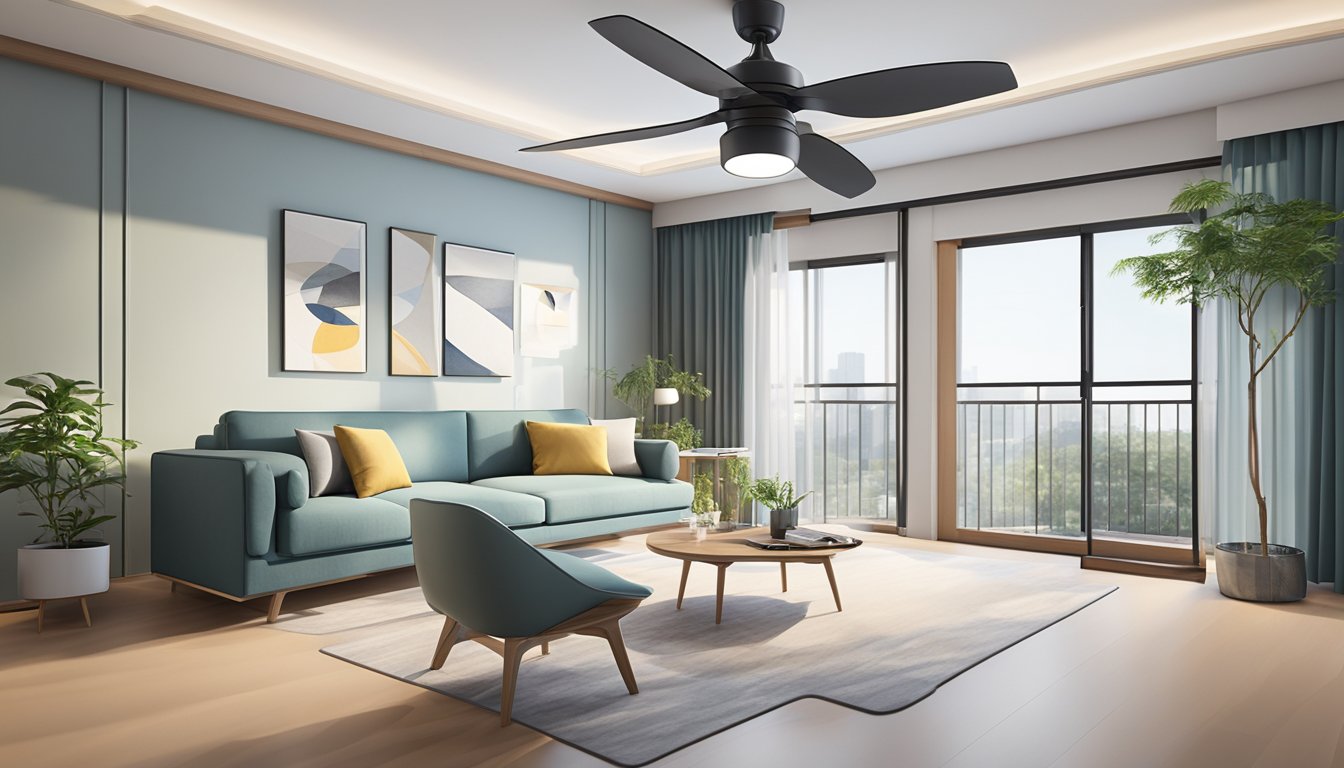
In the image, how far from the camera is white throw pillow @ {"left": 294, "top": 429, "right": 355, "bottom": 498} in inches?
178

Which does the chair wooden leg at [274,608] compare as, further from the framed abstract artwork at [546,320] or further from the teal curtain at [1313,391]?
the teal curtain at [1313,391]

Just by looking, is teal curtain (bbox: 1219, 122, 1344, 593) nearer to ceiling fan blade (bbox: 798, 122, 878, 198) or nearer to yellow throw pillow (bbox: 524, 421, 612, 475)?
ceiling fan blade (bbox: 798, 122, 878, 198)

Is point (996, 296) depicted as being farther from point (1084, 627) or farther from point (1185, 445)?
point (1084, 627)

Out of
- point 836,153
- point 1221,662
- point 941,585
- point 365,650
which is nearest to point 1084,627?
point 1221,662

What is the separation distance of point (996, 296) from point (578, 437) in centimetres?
314

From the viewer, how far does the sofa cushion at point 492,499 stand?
463 cm

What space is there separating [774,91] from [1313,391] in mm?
3481

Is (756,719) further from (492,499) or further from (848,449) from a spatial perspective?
(848,449)

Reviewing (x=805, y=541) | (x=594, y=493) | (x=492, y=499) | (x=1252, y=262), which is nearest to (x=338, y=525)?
(x=492, y=499)

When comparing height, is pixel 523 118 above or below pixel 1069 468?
above

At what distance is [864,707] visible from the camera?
2.81 m

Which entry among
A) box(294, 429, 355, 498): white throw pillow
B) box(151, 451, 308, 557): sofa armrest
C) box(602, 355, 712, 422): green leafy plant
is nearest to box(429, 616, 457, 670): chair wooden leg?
box(151, 451, 308, 557): sofa armrest

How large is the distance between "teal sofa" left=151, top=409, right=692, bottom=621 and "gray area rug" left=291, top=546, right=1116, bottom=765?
0.28 metres

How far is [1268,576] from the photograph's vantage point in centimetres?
434
